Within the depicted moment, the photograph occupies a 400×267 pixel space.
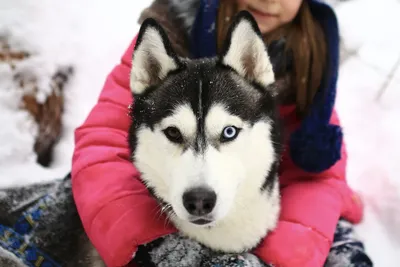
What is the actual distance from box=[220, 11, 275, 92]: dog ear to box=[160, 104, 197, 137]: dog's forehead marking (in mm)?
229

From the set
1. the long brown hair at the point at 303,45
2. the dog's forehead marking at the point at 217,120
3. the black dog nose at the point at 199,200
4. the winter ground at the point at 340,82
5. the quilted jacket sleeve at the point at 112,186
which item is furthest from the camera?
the winter ground at the point at 340,82

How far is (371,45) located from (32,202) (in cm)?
239

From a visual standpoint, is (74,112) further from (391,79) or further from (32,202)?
(391,79)

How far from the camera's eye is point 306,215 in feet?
5.36

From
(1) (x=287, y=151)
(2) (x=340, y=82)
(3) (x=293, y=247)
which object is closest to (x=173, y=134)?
(3) (x=293, y=247)

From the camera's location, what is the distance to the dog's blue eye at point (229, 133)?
1.28 metres

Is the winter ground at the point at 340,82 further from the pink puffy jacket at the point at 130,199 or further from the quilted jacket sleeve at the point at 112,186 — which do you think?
the quilted jacket sleeve at the point at 112,186

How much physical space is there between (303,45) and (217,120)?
714 millimetres

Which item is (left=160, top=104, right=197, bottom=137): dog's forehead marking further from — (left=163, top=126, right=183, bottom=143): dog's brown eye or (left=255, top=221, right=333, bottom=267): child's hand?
(left=255, top=221, right=333, bottom=267): child's hand

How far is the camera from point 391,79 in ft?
8.91

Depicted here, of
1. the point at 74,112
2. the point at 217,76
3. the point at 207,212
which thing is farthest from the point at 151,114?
the point at 74,112

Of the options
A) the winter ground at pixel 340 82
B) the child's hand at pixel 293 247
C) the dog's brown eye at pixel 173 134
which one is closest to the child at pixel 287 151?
the child's hand at pixel 293 247

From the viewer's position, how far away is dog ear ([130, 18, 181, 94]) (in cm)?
131

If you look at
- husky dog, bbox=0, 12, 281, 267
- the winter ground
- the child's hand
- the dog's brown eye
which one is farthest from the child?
the winter ground
